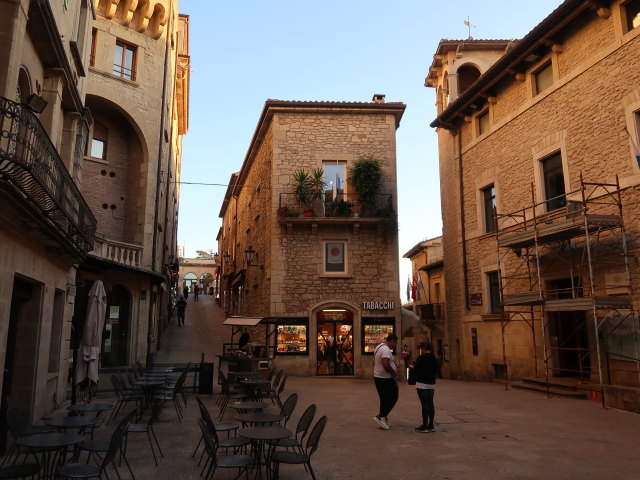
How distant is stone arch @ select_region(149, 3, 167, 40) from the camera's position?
18.1 m

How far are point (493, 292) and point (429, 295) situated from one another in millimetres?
13653

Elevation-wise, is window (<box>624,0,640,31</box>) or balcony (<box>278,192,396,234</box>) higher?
window (<box>624,0,640,31</box>)

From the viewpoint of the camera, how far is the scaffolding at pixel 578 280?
440 inches

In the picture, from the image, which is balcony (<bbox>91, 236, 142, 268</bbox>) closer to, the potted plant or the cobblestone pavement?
the cobblestone pavement

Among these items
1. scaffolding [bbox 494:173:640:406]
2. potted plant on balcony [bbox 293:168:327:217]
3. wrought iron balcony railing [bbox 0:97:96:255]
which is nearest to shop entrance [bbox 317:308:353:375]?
potted plant on balcony [bbox 293:168:327:217]

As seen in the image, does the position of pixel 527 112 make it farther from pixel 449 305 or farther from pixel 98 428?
pixel 98 428

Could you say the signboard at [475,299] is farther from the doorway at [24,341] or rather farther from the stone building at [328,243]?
the doorway at [24,341]

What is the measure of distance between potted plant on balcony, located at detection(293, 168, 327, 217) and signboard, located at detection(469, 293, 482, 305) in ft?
21.5

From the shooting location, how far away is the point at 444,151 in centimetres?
2130

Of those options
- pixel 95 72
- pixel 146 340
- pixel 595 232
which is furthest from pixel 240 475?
pixel 95 72

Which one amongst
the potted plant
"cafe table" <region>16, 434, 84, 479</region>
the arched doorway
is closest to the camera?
"cafe table" <region>16, 434, 84, 479</region>

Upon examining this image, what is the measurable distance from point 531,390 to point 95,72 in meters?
16.7

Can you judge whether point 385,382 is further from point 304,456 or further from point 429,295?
point 429,295

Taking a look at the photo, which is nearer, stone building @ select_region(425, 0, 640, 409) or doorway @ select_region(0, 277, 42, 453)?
doorway @ select_region(0, 277, 42, 453)
